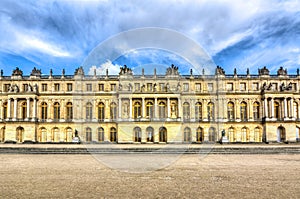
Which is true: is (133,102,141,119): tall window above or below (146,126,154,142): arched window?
above

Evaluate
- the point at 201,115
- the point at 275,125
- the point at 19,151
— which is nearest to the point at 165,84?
the point at 201,115

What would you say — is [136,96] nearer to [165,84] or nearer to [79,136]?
[165,84]

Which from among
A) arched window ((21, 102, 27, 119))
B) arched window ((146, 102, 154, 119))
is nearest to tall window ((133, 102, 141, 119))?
arched window ((146, 102, 154, 119))

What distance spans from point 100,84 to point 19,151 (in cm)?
2239

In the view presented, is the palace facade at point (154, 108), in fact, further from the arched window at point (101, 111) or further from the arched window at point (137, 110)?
the arched window at point (101, 111)

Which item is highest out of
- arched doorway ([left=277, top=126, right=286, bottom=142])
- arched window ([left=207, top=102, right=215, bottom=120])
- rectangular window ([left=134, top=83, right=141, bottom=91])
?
rectangular window ([left=134, top=83, right=141, bottom=91])

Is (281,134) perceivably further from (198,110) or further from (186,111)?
(186,111)

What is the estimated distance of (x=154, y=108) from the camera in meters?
42.3

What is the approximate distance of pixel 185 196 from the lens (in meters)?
8.29

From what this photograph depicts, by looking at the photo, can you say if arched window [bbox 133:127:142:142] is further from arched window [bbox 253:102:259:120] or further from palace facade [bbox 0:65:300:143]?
arched window [bbox 253:102:259:120]

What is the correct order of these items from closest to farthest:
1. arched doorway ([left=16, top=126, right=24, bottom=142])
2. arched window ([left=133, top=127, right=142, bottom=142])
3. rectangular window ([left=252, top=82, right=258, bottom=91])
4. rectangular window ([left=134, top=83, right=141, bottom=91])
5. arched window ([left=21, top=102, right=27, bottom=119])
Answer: arched window ([left=133, top=127, right=142, bottom=142]) → rectangular window ([left=134, top=83, right=141, bottom=91]) → arched doorway ([left=16, top=126, right=24, bottom=142]) → arched window ([left=21, top=102, right=27, bottom=119]) → rectangular window ([left=252, top=82, right=258, bottom=91])

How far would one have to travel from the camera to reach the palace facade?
4291cm

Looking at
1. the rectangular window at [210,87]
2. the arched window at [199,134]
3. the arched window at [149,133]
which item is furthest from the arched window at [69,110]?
the rectangular window at [210,87]

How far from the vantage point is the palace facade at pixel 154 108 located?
42.9 metres
